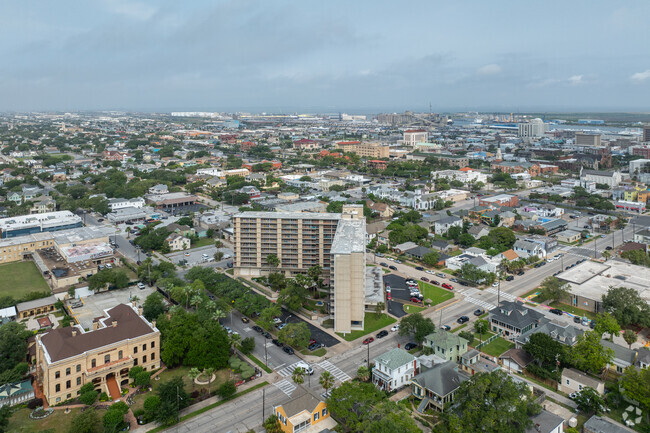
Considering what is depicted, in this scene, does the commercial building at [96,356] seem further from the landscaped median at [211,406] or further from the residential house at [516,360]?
the residential house at [516,360]

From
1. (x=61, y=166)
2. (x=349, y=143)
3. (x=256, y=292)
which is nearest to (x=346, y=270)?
(x=256, y=292)

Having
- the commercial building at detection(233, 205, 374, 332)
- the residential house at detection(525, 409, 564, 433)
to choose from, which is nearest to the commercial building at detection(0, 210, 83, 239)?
the commercial building at detection(233, 205, 374, 332)

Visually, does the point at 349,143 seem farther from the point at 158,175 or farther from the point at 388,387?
the point at 388,387

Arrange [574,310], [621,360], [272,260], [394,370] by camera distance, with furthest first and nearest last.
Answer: [272,260], [574,310], [621,360], [394,370]

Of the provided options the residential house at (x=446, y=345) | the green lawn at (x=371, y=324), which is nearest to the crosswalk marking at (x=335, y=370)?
the green lawn at (x=371, y=324)

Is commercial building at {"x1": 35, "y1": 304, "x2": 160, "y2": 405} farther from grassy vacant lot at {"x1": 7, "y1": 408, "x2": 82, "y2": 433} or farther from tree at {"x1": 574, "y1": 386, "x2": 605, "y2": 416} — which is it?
tree at {"x1": 574, "y1": 386, "x2": 605, "y2": 416}

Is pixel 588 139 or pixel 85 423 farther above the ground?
pixel 588 139

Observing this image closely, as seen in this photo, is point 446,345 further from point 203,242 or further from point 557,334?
point 203,242

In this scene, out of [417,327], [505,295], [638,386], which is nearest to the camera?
[638,386]

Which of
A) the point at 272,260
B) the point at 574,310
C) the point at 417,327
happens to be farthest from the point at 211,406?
the point at 574,310
